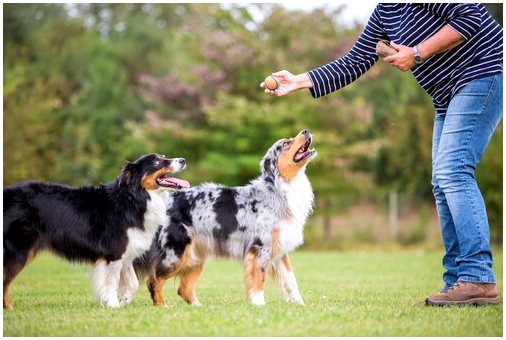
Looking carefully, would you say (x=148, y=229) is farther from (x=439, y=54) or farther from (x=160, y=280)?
(x=439, y=54)

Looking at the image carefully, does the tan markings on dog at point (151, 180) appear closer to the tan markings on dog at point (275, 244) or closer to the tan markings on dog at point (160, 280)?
the tan markings on dog at point (160, 280)

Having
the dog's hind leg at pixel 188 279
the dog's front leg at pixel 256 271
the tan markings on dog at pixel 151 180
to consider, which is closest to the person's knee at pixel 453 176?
the dog's front leg at pixel 256 271

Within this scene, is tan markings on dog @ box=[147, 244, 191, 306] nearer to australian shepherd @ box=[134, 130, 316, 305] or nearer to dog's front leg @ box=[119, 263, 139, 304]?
australian shepherd @ box=[134, 130, 316, 305]

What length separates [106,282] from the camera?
18.3ft

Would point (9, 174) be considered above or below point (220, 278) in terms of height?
above

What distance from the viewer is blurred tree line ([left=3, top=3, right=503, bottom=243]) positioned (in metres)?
18.0

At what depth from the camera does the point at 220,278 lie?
→ 32.6 ft

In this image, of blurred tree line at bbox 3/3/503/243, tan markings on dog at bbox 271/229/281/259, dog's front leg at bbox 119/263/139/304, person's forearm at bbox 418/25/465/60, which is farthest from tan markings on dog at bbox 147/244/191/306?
blurred tree line at bbox 3/3/503/243

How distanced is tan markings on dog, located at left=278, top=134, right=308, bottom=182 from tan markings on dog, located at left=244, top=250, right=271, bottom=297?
78 cm

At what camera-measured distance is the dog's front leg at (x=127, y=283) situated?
596 centimetres

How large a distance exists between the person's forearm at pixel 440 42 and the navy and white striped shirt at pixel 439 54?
0.14 ft

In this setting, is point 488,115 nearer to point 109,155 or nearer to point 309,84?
point 309,84

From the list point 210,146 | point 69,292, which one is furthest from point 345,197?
point 69,292

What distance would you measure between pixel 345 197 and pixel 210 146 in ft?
13.7
